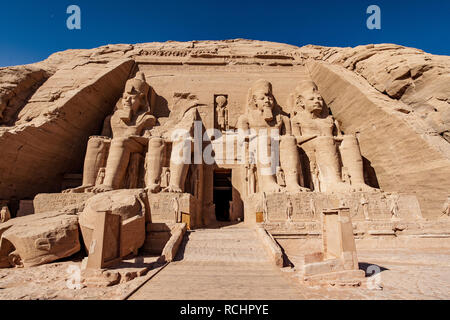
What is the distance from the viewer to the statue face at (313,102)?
27.5 feet

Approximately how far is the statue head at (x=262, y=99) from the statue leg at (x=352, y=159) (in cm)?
253

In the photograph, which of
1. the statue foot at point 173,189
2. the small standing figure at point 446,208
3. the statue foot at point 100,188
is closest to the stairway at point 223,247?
the statue foot at point 173,189

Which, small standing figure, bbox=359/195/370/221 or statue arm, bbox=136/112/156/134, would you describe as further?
statue arm, bbox=136/112/156/134

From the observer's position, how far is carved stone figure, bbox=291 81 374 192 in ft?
23.3

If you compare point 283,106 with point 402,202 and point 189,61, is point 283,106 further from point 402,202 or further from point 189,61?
point 402,202

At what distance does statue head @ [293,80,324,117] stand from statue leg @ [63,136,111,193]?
646cm

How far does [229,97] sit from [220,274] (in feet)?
26.3

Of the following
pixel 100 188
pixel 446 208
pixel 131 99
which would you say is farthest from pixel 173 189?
pixel 446 208

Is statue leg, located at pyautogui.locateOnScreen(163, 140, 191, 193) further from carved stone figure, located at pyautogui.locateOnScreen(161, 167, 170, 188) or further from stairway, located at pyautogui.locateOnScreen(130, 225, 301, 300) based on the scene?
stairway, located at pyautogui.locateOnScreen(130, 225, 301, 300)

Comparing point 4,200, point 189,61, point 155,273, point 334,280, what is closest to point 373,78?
point 189,61

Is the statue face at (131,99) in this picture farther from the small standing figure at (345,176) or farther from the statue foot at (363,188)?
the statue foot at (363,188)

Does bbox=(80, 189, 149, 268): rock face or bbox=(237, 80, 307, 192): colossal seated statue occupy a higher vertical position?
bbox=(237, 80, 307, 192): colossal seated statue

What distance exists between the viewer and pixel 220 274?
10.7ft

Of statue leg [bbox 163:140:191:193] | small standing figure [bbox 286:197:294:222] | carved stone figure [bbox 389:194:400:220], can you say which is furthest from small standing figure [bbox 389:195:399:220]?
statue leg [bbox 163:140:191:193]
